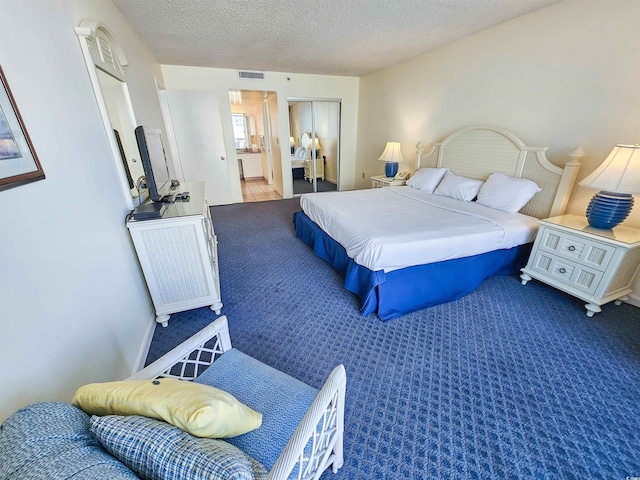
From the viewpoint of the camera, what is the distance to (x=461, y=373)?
158cm

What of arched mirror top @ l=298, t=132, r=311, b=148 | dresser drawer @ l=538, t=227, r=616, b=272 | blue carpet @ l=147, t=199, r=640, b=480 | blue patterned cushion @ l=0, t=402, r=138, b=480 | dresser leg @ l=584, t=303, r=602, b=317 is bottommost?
blue carpet @ l=147, t=199, r=640, b=480

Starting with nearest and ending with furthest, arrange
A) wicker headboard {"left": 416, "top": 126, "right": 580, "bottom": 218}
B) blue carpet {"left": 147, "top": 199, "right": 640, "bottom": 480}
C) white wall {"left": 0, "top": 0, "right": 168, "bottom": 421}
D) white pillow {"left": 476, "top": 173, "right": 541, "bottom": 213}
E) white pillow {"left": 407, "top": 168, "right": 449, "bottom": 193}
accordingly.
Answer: white wall {"left": 0, "top": 0, "right": 168, "bottom": 421}, blue carpet {"left": 147, "top": 199, "right": 640, "bottom": 480}, wicker headboard {"left": 416, "top": 126, "right": 580, "bottom": 218}, white pillow {"left": 476, "top": 173, "right": 541, "bottom": 213}, white pillow {"left": 407, "top": 168, "right": 449, "bottom": 193}

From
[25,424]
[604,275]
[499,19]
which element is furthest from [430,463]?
[499,19]

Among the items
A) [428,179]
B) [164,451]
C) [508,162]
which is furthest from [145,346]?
[508,162]

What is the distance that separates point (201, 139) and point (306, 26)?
8.95ft

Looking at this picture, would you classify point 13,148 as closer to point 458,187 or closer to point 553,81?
point 458,187

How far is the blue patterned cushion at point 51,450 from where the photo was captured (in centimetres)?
47

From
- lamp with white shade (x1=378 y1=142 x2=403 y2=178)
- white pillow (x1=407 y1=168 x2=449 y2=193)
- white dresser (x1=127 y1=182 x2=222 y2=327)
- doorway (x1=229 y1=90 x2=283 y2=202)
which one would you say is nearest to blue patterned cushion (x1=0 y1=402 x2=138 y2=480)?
white dresser (x1=127 y1=182 x2=222 y2=327)

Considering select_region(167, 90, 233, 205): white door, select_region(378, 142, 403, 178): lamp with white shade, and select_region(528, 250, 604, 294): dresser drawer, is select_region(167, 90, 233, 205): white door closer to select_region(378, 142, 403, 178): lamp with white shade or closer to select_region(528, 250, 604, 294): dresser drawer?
select_region(378, 142, 403, 178): lamp with white shade

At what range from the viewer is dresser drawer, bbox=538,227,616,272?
1.90 m

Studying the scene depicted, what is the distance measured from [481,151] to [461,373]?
2580 mm

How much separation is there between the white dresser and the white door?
3037 mm

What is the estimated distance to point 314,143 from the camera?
18.5 ft

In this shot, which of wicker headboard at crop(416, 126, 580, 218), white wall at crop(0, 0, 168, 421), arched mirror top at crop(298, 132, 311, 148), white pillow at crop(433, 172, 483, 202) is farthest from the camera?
arched mirror top at crop(298, 132, 311, 148)
